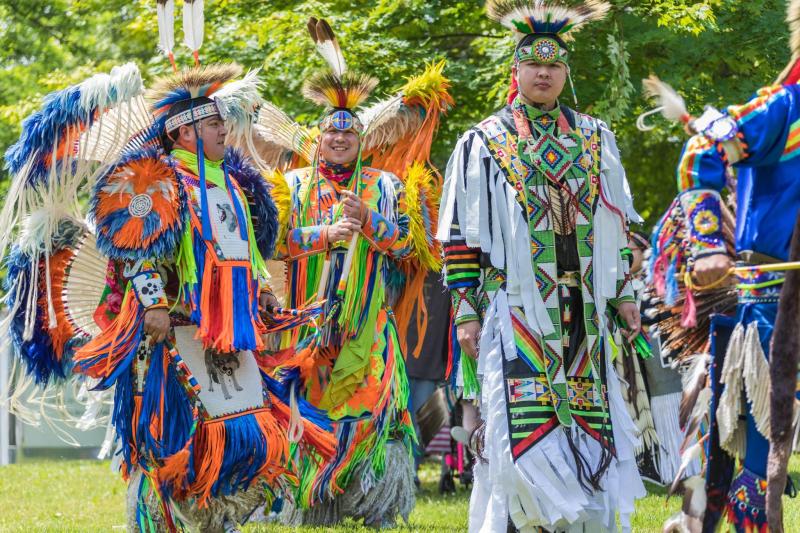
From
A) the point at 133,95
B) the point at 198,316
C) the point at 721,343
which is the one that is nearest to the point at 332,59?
the point at 133,95

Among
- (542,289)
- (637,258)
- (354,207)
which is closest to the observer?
(542,289)

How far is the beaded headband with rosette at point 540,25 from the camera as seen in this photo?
4.72 metres

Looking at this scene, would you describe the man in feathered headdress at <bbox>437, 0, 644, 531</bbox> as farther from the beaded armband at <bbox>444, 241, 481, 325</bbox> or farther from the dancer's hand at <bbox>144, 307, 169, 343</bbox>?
the dancer's hand at <bbox>144, 307, 169, 343</bbox>

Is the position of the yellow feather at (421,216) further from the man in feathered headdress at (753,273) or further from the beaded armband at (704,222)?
the beaded armband at (704,222)

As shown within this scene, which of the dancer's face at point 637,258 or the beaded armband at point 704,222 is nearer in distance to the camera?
the beaded armband at point 704,222

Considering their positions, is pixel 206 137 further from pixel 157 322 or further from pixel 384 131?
pixel 384 131

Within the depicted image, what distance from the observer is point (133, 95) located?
542 cm

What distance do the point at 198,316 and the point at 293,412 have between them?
692mm

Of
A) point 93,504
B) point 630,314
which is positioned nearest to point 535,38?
point 630,314

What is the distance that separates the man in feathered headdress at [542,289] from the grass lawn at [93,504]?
0.65 metres

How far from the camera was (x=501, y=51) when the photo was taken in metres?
8.46

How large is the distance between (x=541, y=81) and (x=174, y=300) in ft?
5.74

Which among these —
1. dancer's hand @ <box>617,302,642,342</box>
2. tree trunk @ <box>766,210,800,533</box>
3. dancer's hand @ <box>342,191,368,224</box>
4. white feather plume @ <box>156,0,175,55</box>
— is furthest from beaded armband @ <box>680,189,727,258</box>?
white feather plume @ <box>156,0,175,55</box>

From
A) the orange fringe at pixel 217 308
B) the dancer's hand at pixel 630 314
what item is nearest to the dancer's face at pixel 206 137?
the orange fringe at pixel 217 308
